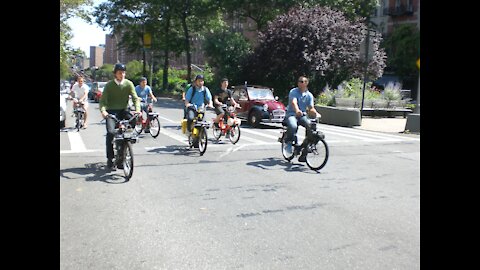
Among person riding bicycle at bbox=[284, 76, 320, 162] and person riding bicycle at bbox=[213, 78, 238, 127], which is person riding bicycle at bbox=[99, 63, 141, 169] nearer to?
A: person riding bicycle at bbox=[284, 76, 320, 162]

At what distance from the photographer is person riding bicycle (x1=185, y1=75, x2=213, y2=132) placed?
36.3 ft

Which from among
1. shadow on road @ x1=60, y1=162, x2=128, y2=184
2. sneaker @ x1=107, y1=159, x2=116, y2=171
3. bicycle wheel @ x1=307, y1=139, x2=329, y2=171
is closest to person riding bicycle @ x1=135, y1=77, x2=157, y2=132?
shadow on road @ x1=60, y1=162, x2=128, y2=184

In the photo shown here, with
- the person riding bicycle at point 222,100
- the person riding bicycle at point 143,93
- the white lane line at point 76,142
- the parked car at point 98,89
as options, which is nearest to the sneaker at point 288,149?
the person riding bicycle at point 222,100

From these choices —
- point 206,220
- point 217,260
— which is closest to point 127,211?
point 206,220

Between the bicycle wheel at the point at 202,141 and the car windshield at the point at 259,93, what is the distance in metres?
8.37

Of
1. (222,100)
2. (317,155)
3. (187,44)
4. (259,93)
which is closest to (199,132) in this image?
(222,100)

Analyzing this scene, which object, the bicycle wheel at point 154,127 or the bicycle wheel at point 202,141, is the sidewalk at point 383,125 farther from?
the bicycle wheel at point 202,141

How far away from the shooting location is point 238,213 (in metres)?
5.43

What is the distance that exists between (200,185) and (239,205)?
1375mm

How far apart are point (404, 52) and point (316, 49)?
16.3 m

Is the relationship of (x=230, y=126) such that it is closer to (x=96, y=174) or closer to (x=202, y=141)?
(x=202, y=141)
